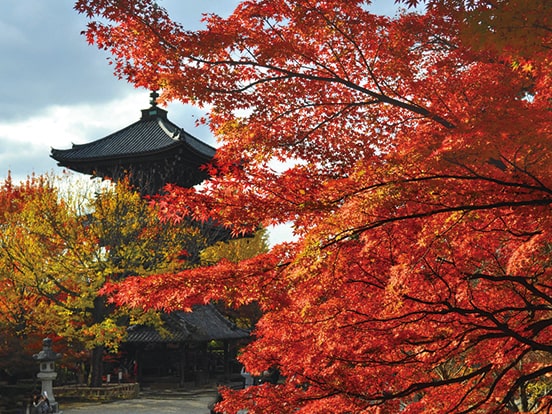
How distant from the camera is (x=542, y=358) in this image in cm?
800

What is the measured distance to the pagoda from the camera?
27641 mm

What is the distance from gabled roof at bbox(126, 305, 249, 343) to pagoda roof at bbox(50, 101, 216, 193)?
669 centimetres

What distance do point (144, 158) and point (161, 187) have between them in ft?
5.55

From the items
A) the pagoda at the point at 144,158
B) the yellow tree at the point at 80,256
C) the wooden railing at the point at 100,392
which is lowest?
the wooden railing at the point at 100,392

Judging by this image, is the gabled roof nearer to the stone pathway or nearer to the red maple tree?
the stone pathway

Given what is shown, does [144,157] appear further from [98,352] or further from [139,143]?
[98,352]

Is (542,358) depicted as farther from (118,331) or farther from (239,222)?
(118,331)

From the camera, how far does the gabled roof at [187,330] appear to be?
24.6m

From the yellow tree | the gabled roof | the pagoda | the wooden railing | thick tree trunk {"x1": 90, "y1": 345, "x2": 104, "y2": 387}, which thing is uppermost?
the pagoda

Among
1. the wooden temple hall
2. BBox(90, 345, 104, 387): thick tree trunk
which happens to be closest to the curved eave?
the wooden temple hall

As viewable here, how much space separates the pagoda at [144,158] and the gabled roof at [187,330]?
649 cm

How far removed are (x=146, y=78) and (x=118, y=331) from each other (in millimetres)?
16128

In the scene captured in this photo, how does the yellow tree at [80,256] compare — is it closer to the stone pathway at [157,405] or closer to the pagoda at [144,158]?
the stone pathway at [157,405]

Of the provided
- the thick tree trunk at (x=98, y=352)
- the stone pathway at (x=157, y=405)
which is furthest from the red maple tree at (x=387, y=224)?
the thick tree trunk at (x=98, y=352)
